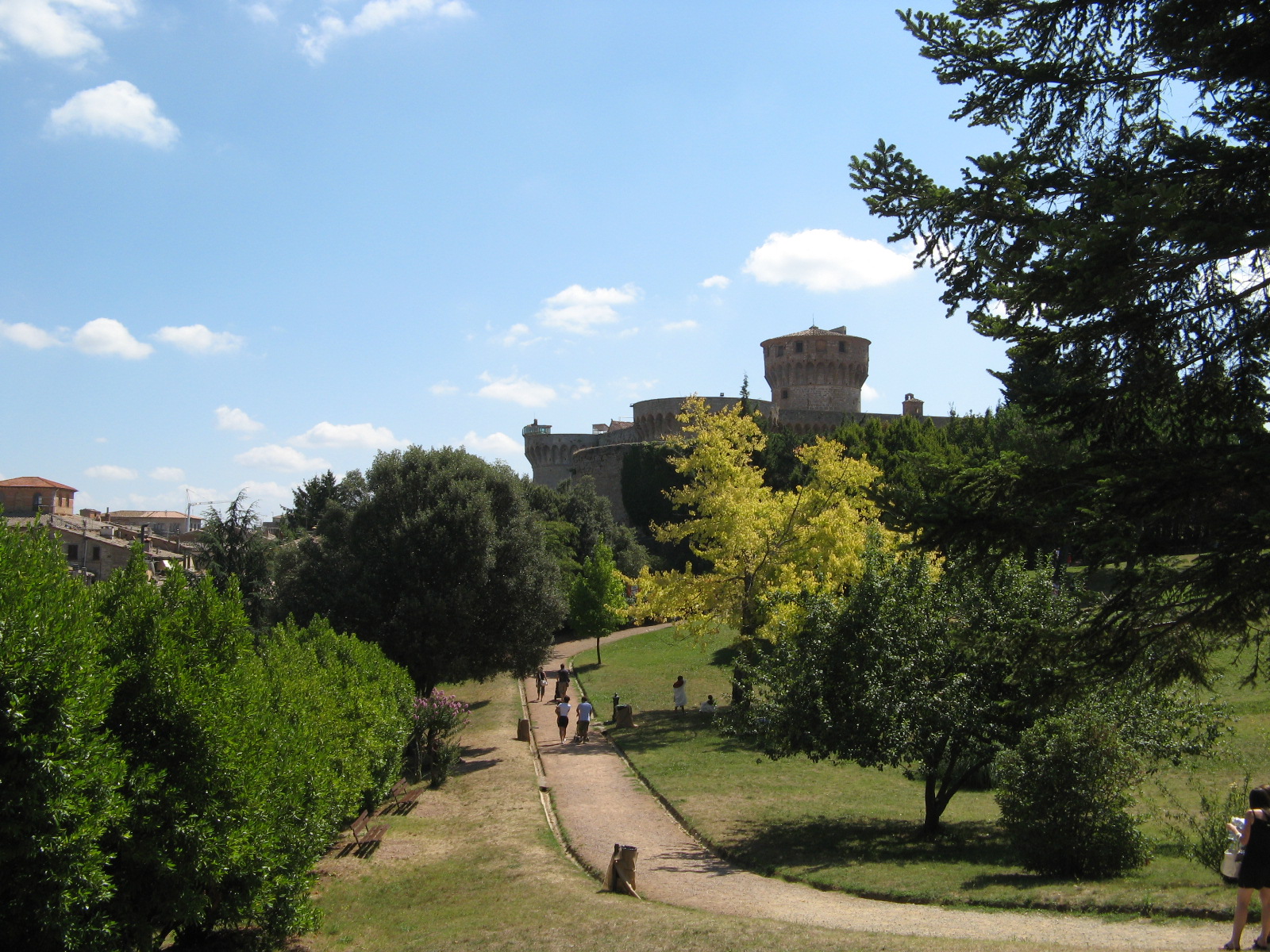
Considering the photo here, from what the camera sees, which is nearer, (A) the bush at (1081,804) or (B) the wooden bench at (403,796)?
(A) the bush at (1081,804)

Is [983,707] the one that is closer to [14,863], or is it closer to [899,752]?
[899,752]

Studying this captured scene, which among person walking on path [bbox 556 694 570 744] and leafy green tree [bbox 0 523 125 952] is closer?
leafy green tree [bbox 0 523 125 952]

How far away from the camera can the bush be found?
10.8 m

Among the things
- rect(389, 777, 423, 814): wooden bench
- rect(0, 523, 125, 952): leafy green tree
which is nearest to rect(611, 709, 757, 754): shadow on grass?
rect(389, 777, 423, 814): wooden bench

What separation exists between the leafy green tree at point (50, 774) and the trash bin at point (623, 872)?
5.78 meters

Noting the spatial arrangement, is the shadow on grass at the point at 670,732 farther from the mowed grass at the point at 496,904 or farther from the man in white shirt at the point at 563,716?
the mowed grass at the point at 496,904

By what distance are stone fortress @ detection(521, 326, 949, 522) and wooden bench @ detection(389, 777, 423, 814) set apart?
136 ft

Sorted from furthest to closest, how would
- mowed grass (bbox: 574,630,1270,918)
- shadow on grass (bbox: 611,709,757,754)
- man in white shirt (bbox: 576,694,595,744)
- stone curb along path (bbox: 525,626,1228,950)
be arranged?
man in white shirt (bbox: 576,694,595,744), shadow on grass (bbox: 611,709,757,754), mowed grass (bbox: 574,630,1270,918), stone curb along path (bbox: 525,626,1228,950)

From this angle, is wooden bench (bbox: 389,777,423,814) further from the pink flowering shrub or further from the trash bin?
the trash bin

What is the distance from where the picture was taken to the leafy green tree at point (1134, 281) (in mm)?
6625

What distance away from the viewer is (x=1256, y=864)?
25.1 feet

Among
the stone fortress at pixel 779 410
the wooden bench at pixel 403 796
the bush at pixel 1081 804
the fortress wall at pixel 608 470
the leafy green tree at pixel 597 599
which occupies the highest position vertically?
the stone fortress at pixel 779 410

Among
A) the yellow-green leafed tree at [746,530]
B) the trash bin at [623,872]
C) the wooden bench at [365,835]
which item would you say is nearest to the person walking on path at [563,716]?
the yellow-green leafed tree at [746,530]

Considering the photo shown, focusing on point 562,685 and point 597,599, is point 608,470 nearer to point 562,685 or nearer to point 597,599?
point 597,599
